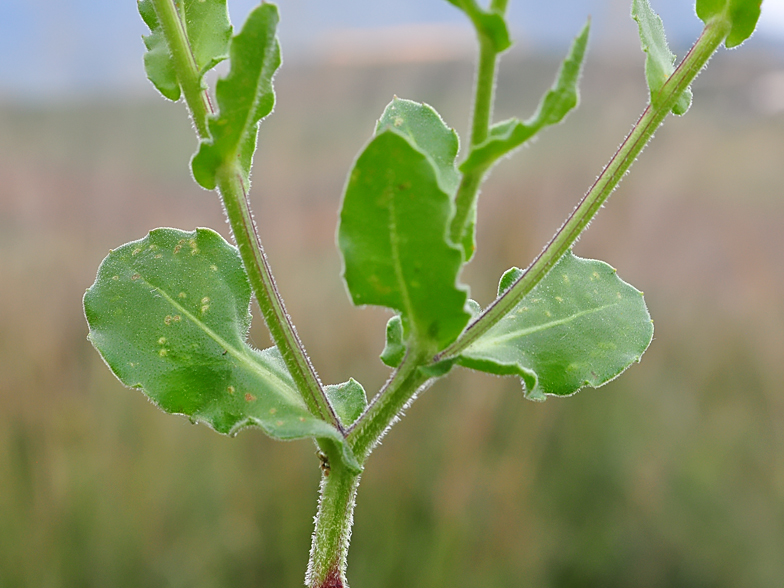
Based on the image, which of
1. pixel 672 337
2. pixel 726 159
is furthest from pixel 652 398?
pixel 726 159

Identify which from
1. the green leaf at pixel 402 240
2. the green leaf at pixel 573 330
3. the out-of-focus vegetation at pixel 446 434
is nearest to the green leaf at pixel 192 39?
the green leaf at pixel 402 240

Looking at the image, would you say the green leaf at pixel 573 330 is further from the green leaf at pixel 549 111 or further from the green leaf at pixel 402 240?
the green leaf at pixel 549 111

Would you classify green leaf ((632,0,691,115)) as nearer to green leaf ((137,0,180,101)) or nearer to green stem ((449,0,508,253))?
green stem ((449,0,508,253))

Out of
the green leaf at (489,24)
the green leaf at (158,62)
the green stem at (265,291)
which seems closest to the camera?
the green leaf at (489,24)

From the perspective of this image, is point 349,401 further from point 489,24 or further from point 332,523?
point 489,24

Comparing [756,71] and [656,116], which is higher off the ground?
[756,71]

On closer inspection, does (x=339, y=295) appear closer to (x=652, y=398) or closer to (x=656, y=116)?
(x=652, y=398)

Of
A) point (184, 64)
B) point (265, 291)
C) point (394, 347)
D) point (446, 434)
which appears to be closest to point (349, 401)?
point (394, 347)
